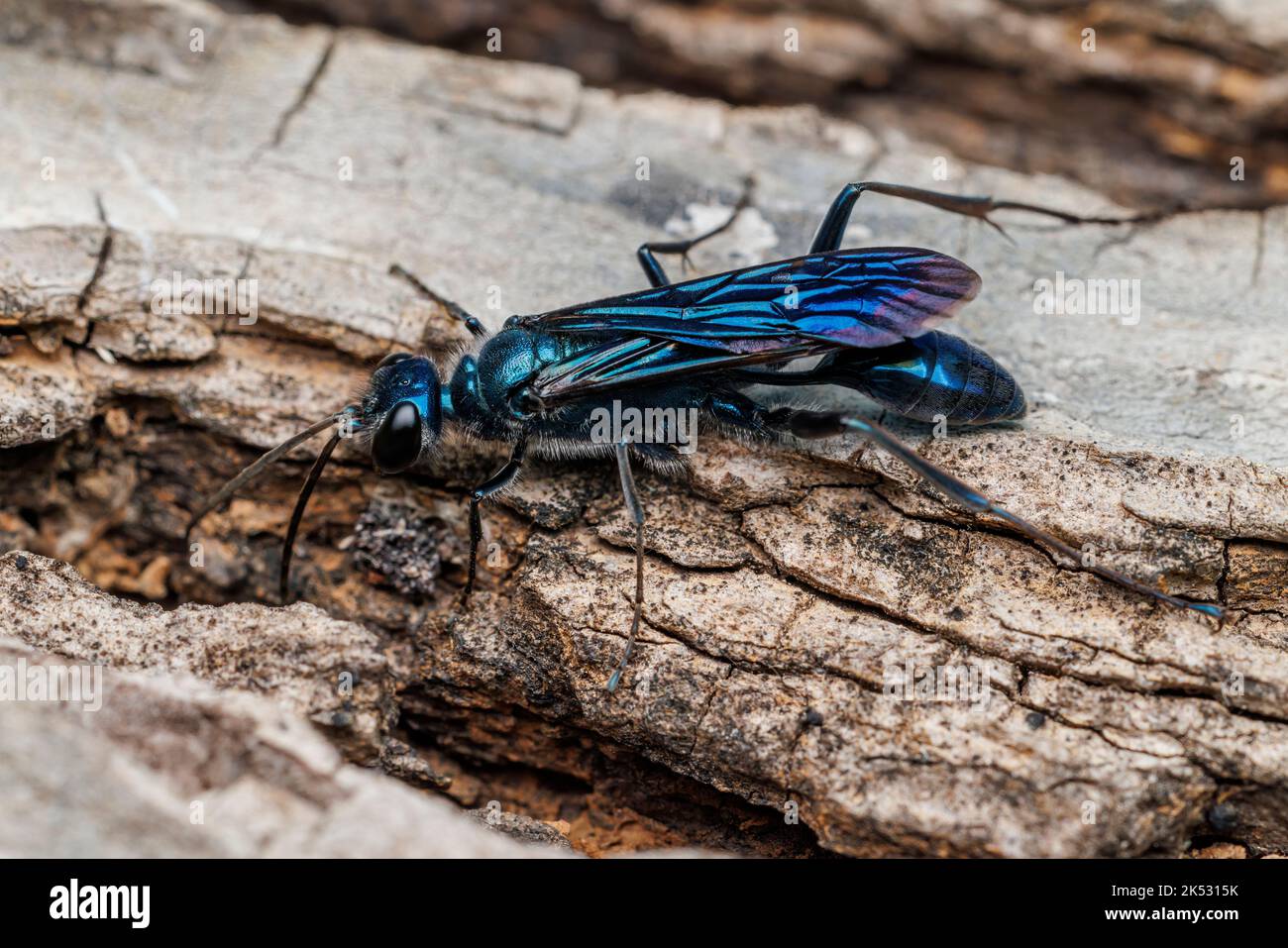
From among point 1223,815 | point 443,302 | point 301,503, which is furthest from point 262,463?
point 1223,815

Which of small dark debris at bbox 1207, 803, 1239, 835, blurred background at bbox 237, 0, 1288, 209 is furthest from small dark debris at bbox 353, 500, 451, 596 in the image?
blurred background at bbox 237, 0, 1288, 209

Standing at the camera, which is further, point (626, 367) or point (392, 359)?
point (392, 359)

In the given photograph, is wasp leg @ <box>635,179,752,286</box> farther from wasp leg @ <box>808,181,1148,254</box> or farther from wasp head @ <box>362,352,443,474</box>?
wasp head @ <box>362,352,443,474</box>

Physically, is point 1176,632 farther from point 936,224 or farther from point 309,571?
point 309,571

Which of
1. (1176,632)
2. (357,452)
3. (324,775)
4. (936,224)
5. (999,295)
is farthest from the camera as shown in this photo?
(936,224)

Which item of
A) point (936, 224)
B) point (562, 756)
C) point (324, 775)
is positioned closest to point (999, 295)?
point (936, 224)

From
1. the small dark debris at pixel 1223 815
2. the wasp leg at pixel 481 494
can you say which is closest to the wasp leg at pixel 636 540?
the wasp leg at pixel 481 494

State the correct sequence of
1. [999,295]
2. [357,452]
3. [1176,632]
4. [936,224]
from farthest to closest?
1. [936,224]
2. [999,295]
3. [357,452]
4. [1176,632]

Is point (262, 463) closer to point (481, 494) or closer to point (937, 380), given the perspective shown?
point (481, 494)
